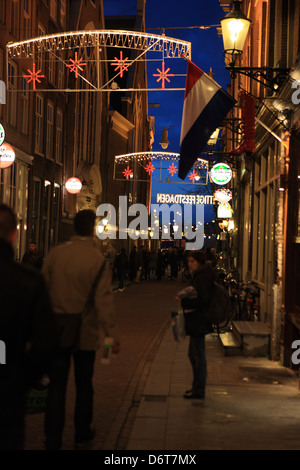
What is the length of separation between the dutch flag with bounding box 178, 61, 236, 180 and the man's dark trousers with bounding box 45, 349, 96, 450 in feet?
15.9

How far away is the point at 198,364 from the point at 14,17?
18.1 m

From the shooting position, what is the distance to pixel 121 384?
31.4 feet

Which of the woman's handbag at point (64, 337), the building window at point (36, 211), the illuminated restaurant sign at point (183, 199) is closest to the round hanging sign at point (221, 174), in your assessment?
the building window at point (36, 211)

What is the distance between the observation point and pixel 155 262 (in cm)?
3953

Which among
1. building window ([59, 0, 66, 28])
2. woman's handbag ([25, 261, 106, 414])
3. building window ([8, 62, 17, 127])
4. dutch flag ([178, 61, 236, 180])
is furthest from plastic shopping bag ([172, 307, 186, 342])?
building window ([59, 0, 66, 28])

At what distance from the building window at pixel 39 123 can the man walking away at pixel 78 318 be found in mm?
21297

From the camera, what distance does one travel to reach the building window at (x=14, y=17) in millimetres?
23016

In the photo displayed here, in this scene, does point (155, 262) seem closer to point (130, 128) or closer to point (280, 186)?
→ point (130, 128)

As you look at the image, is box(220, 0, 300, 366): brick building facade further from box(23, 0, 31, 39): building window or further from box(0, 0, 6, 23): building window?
box(23, 0, 31, 39): building window

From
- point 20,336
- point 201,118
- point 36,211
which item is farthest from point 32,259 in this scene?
point 20,336

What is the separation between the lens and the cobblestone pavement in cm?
666

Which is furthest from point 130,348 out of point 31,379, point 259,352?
point 31,379

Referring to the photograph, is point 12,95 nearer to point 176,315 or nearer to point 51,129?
point 51,129
